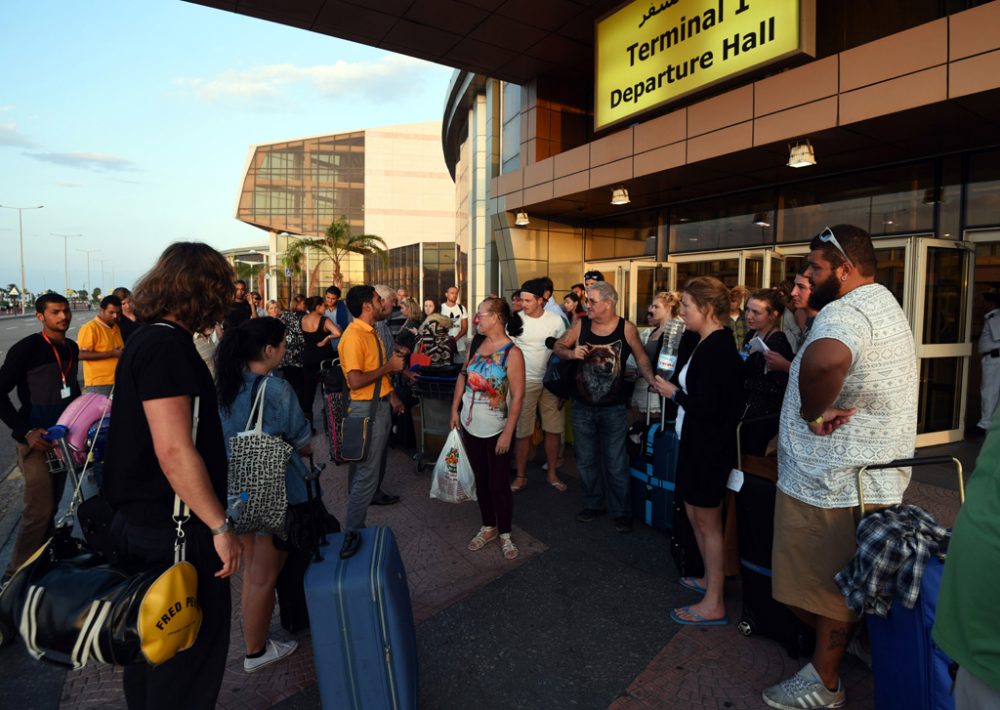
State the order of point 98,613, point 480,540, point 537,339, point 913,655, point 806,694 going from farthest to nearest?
point 537,339
point 480,540
point 806,694
point 913,655
point 98,613

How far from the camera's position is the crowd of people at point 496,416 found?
1917 millimetres

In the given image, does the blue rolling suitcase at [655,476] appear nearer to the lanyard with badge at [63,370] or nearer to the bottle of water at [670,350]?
the bottle of water at [670,350]

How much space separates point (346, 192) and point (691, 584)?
53503 millimetres

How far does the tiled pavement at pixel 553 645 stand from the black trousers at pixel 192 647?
866 mm

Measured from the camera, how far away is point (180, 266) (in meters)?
2.04

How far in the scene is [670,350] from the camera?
459cm

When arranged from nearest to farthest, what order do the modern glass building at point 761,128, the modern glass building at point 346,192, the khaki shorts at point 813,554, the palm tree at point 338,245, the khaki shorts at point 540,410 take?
1. the khaki shorts at point 813,554
2. the khaki shorts at point 540,410
3. the modern glass building at point 761,128
4. the palm tree at point 338,245
5. the modern glass building at point 346,192

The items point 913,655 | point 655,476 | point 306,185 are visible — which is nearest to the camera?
point 913,655

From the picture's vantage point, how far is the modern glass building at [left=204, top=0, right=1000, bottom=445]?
629 cm

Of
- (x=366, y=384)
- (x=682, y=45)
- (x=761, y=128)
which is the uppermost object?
→ (x=682, y=45)

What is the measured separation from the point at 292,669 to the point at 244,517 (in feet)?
2.93

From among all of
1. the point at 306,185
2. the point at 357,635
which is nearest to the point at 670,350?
the point at 357,635

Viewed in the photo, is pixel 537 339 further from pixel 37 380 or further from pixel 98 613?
pixel 98 613

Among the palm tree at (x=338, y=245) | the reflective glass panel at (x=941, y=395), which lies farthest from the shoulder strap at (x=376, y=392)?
the palm tree at (x=338, y=245)
